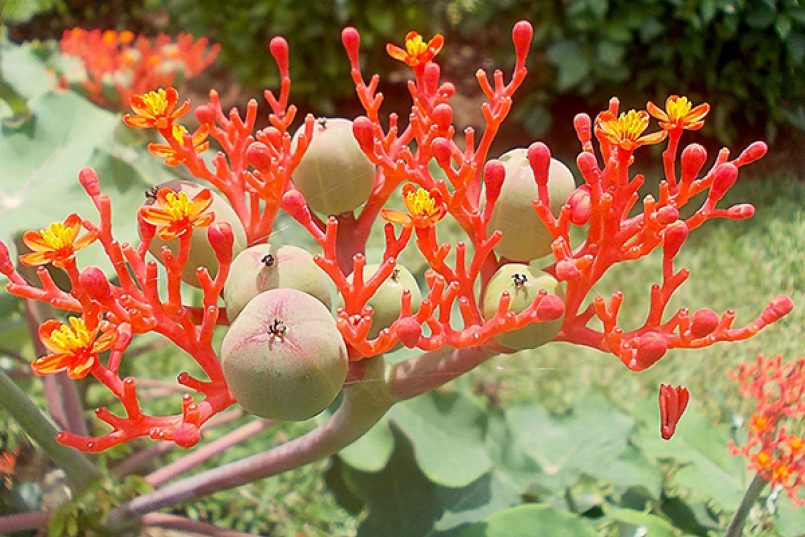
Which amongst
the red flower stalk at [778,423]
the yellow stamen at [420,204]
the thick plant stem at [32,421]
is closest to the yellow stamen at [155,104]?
the yellow stamen at [420,204]

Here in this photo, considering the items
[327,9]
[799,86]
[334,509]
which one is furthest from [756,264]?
[327,9]

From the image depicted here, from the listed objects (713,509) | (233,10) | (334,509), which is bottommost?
(713,509)

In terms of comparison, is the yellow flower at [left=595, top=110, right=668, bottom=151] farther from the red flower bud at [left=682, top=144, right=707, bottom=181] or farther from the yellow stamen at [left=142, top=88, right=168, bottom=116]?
the yellow stamen at [left=142, top=88, right=168, bottom=116]

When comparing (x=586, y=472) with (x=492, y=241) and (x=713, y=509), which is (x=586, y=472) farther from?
(x=492, y=241)

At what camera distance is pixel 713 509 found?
2.87 ft

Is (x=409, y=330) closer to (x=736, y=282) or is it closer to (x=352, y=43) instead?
(x=352, y=43)

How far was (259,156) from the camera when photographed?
61 centimetres

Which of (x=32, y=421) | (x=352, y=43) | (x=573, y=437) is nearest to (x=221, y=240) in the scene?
(x=352, y=43)

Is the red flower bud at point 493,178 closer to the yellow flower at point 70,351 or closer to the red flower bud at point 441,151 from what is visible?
the red flower bud at point 441,151

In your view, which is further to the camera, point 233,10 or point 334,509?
point 233,10

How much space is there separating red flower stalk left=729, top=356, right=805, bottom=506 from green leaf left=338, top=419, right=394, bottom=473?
374 mm

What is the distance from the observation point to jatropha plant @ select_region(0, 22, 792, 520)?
56 cm

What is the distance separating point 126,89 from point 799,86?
1156mm

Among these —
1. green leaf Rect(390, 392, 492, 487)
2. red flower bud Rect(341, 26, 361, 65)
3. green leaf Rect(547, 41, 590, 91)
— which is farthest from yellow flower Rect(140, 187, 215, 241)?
green leaf Rect(547, 41, 590, 91)
